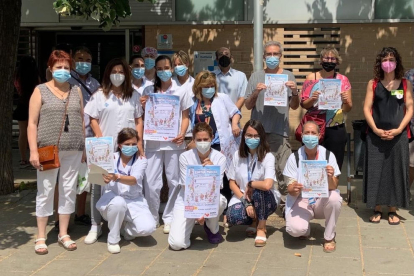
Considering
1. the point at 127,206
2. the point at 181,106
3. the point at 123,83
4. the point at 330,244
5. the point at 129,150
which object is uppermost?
the point at 123,83

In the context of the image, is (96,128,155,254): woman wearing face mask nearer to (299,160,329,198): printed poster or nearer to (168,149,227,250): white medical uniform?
(168,149,227,250): white medical uniform

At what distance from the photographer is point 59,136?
627 cm

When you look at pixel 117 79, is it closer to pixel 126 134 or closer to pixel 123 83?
pixel 123 83

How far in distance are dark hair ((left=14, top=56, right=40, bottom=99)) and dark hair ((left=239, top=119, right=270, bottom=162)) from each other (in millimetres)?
5163

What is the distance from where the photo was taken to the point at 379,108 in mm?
7172

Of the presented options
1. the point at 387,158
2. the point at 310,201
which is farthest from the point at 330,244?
the point at 387,158

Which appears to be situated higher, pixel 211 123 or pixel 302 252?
pixel 211 123

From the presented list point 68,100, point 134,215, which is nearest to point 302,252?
point 134,215

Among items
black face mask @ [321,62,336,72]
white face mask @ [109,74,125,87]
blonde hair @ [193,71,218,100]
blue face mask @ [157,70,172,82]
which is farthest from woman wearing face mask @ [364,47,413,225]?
white face mask @ [109,74,125,87]

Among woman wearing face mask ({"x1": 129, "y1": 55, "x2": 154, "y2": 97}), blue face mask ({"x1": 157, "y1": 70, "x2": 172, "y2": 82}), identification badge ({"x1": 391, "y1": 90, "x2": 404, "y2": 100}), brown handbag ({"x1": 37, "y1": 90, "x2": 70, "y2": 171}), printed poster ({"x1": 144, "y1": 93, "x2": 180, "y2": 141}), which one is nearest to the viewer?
brown handbag ({"x1": 37, "y1": 90, "x2": 70, "y2": 171})

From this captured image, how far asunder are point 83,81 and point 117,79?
657 millimetres

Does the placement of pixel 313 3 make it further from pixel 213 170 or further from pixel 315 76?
pixel 213 170

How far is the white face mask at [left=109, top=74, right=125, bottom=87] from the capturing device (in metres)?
6.65

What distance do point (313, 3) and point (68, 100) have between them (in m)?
6.66
